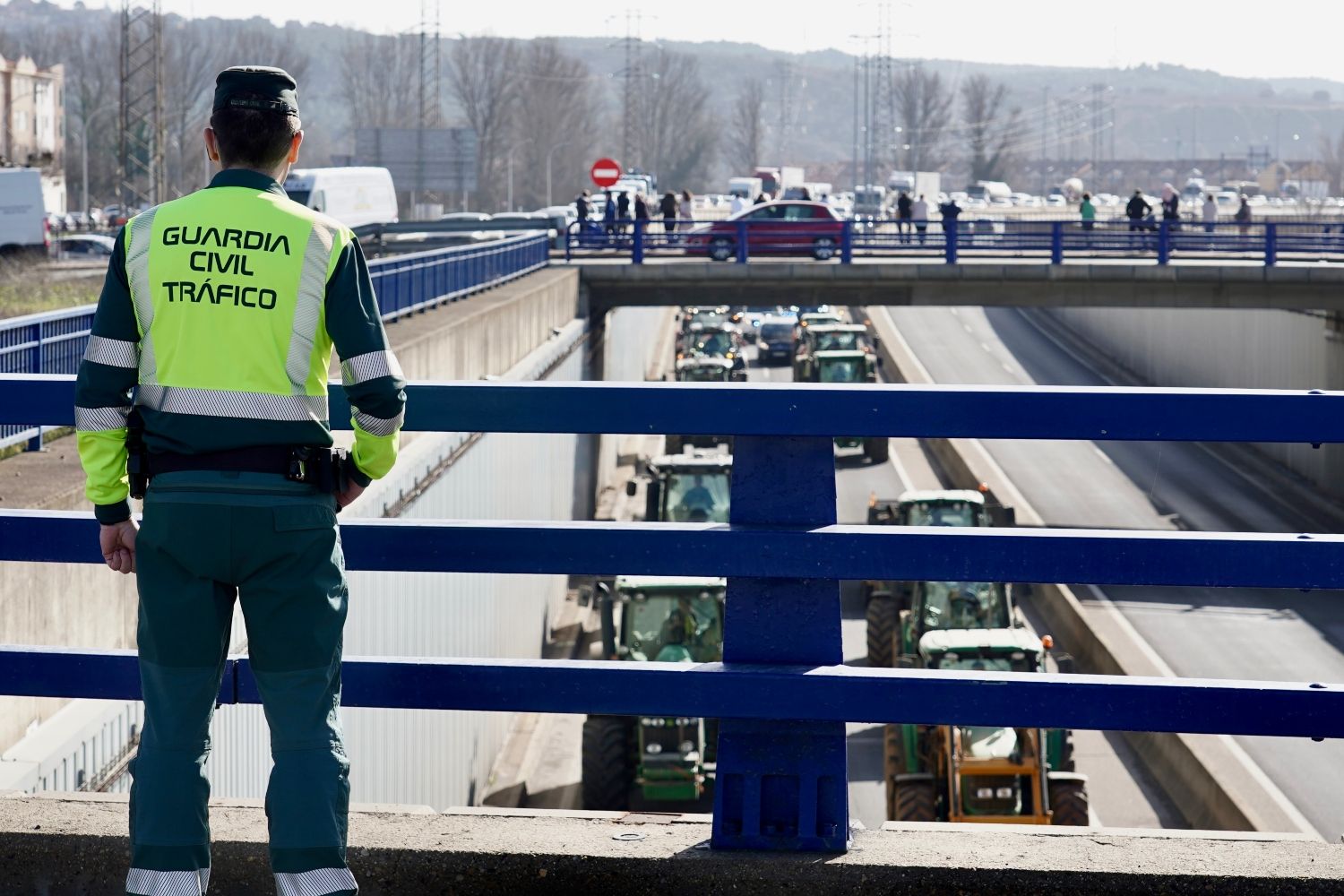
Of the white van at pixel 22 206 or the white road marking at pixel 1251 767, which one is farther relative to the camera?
the white van at pixel 22 206

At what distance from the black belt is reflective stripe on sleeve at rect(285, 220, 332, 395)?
0.13m

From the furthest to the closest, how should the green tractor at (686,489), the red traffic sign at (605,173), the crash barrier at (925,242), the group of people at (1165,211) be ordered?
the red traffic sign at (605,173)
the group of people at (1165,211)
the crash barrier at (925,242)
the green tractor at (686,489)

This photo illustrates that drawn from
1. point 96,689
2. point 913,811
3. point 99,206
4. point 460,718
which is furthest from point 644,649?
point 99,206

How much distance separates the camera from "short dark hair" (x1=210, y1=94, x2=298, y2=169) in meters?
3.52

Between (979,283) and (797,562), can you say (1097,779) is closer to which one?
(797,562)

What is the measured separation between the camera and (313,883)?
349 centimetres

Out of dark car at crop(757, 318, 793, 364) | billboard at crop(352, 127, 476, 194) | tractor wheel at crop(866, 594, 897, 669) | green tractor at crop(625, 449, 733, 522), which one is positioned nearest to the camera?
tractor wheel at crop(866, 594, 897, 669)

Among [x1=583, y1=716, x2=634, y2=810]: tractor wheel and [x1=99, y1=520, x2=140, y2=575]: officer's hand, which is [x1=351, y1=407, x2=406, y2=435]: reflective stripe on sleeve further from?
[x1=583, y1=716, x2=634, y2=810]: tractor wheel

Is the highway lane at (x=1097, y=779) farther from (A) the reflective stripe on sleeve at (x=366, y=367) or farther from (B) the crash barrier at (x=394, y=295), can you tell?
(A) the reflective stripe on sleeve at (x=366, y=367)

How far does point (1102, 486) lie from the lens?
151 feet

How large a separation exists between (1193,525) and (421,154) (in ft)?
176

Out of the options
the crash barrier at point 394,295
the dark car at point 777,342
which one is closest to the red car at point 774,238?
the crash barrier at point 394,295

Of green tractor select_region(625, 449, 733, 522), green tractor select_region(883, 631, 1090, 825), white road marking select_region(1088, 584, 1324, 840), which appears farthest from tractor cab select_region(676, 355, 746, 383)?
green tractor select_region(883, 631, 1090, 825)

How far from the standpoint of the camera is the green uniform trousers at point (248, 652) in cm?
345
